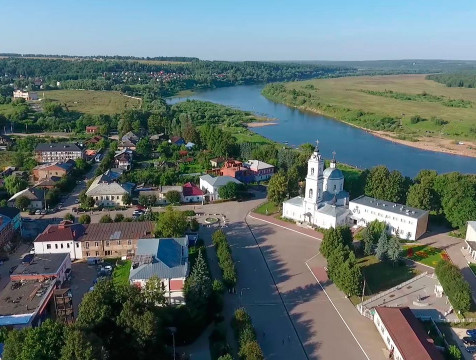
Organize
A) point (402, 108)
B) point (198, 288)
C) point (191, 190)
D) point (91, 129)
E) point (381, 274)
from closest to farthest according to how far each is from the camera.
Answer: point (198, 288) < point (381, 274) < point (191, 190) < point (91, 129) < point (402, 108)

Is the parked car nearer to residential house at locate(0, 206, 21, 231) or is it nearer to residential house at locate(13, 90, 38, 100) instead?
residential house at locate(0, 206, 21, 231)

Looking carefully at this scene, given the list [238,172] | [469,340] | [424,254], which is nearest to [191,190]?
[238,172]

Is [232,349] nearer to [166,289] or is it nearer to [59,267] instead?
[166,289]

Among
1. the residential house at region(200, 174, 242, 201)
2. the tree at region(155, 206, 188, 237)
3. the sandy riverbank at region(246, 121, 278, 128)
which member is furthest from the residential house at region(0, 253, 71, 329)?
the sandy riverbank at region(246, 121, 278, 128)

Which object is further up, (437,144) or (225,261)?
(437,144)

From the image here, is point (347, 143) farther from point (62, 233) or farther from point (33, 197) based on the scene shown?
point (62, 233)

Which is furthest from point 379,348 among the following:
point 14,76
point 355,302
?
point 14,76
